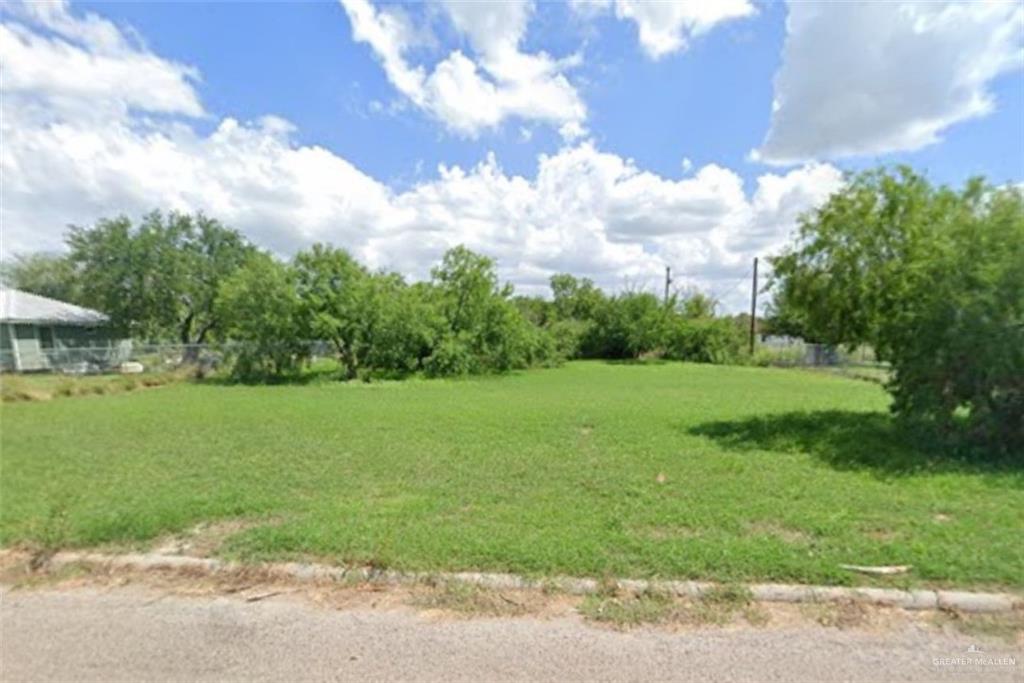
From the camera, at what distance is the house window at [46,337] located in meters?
26.8

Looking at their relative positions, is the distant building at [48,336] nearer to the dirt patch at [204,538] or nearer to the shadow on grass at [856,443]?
the dirt patch at [204,538]

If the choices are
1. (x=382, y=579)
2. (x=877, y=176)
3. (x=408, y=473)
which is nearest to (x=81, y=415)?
(x=408, y=473)

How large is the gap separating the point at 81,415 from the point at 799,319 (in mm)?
16647

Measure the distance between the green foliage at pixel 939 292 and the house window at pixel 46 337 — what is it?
33.8 metres

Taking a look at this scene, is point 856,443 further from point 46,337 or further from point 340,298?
point 46,337

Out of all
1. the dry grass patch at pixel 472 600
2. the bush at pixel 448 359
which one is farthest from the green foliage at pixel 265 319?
the dry grass patch at pixel 472 600

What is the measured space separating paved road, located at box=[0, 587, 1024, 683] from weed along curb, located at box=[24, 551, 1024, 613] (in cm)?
34

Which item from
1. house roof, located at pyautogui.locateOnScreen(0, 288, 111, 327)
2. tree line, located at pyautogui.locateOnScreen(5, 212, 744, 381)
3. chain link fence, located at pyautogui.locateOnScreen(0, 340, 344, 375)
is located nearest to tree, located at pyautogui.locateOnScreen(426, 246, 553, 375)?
tree line, located at pyautogui.locateOnScreen(5, 212, 744, 381)

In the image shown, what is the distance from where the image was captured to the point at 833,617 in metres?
3.20

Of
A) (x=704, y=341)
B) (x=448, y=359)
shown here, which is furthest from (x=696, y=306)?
(x=448, y=359)

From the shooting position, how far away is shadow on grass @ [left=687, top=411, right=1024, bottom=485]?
22.0 feet

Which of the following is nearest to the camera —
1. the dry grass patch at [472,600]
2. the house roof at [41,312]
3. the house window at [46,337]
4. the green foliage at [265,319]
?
the dry grass patch at [472,600]

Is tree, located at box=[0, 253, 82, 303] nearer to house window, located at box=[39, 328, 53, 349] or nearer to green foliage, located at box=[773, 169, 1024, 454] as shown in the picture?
house window, located at box=[39, 328, 53, 349]

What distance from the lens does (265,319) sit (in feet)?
70.3
